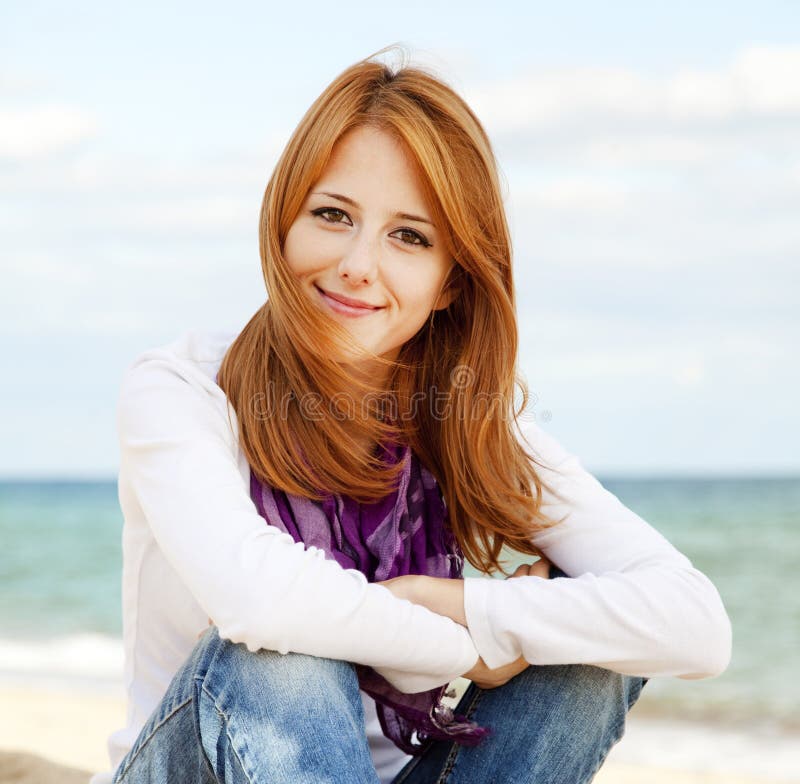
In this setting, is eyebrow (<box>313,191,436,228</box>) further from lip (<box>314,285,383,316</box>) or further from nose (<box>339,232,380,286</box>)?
lip (<box>314,285,383,316</box>)

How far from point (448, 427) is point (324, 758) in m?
0.91

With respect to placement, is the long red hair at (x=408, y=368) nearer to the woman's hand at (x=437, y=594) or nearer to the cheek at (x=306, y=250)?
the cheek at (x=306, y=250)

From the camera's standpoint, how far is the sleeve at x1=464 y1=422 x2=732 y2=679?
190 cm

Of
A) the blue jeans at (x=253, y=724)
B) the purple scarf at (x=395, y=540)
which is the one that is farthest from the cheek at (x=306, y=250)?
the blue jeans at (x=253, y=724)

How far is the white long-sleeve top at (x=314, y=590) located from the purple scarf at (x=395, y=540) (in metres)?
0.08

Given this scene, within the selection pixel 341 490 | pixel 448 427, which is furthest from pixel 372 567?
pixel 448 427

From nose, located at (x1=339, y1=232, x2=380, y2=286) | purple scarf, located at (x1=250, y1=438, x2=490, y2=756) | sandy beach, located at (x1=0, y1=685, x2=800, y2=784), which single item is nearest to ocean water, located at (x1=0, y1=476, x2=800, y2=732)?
sandy beach, located at (x1=0, y1=685, x2=800, y2=784)

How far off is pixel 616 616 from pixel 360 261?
0.82 m

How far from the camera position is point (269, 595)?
1.66 metres

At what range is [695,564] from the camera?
13.8 metres

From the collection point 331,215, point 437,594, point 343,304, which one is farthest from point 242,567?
point 331,215

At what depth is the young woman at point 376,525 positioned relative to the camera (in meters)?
1.69

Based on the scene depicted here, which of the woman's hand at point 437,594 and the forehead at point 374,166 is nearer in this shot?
the woman's hand at point 437,594

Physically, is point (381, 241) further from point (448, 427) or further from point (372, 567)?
point (372, 567)
